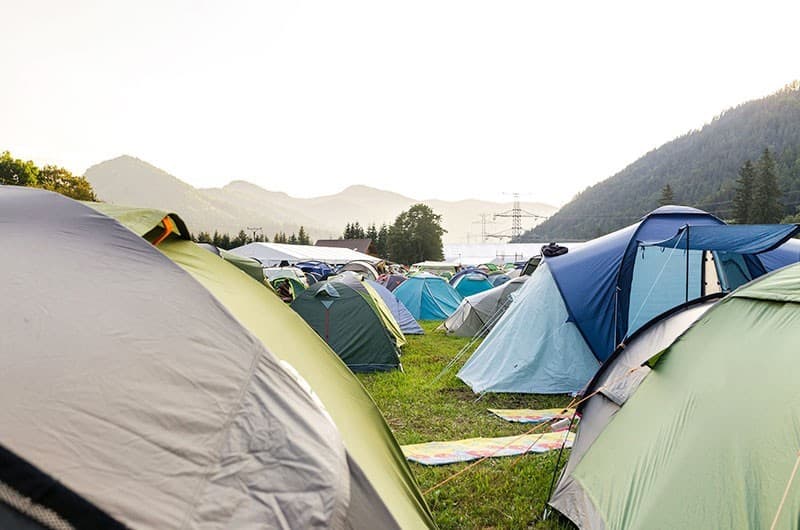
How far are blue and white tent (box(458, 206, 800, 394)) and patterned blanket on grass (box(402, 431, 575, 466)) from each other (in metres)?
1.57

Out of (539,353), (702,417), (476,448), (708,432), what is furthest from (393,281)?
(708,432)

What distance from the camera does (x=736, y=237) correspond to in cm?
536

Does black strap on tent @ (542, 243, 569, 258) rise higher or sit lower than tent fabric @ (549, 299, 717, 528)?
higher

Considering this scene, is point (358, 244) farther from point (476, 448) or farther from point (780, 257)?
point (476, 448)

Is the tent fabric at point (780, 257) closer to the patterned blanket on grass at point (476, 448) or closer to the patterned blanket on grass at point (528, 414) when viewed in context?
the patterned blanket on grass at point (528, 414)

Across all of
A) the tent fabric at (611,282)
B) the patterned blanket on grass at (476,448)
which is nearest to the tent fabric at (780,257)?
the tent fabric at (611,282)

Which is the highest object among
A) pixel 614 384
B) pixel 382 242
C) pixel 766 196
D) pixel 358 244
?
pixel 766 196

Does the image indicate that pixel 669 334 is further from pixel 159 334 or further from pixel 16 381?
pixel 16 381

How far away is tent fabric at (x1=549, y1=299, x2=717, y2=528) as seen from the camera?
3600 millimetres

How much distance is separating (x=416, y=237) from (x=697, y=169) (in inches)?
2791

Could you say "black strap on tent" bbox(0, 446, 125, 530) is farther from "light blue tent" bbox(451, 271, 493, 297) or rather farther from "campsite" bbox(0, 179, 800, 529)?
"light blue tent" bbox(451, 271, 493, 297)

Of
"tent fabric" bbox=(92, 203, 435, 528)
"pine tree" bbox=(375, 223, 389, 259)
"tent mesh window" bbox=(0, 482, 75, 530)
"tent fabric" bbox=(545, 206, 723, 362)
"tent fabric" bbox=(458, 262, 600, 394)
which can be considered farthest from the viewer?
"pine tree" bbox=(375, 223, 389, 259)

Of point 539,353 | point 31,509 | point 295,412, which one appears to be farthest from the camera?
point 539,353

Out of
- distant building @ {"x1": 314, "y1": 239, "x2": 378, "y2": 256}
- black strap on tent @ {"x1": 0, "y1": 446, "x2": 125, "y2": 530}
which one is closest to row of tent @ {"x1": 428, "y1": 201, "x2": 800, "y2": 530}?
black strap on tent @ {"x1": 0, "y1": 446, "x2": 125, "y2": 530}
